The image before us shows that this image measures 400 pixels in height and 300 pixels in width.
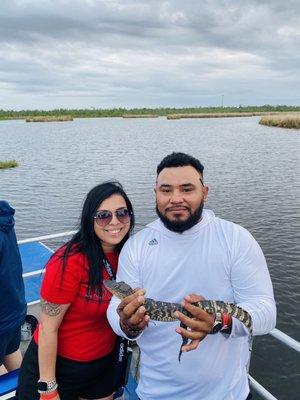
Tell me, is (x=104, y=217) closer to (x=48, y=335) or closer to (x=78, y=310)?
(x=78, y=310)

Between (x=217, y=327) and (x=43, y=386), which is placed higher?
(x=217, y=327)

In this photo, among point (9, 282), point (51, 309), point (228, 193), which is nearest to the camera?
point (51, 309)

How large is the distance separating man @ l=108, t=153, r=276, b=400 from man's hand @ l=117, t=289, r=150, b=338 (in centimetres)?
1

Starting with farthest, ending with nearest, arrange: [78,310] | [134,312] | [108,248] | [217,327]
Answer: [108,248] → [78,310] → [134,312] → [217,327]

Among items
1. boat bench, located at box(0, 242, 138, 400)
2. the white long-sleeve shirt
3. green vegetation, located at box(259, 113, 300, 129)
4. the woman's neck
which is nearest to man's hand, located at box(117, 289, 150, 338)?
the white long-sleeve shirt

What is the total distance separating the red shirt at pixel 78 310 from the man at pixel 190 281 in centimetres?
35

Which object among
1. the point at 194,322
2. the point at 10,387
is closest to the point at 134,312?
the point at 194,322

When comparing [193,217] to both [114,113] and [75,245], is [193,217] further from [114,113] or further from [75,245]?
[114,113]

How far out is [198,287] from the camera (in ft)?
10.8

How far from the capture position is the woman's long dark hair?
367 cm

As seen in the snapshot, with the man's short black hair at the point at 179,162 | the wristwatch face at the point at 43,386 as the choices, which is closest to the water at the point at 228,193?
the wristwatch face at the point at 43,386

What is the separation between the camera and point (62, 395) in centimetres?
393

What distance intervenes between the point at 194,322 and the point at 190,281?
555 mm

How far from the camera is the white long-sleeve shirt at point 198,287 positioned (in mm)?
3199
